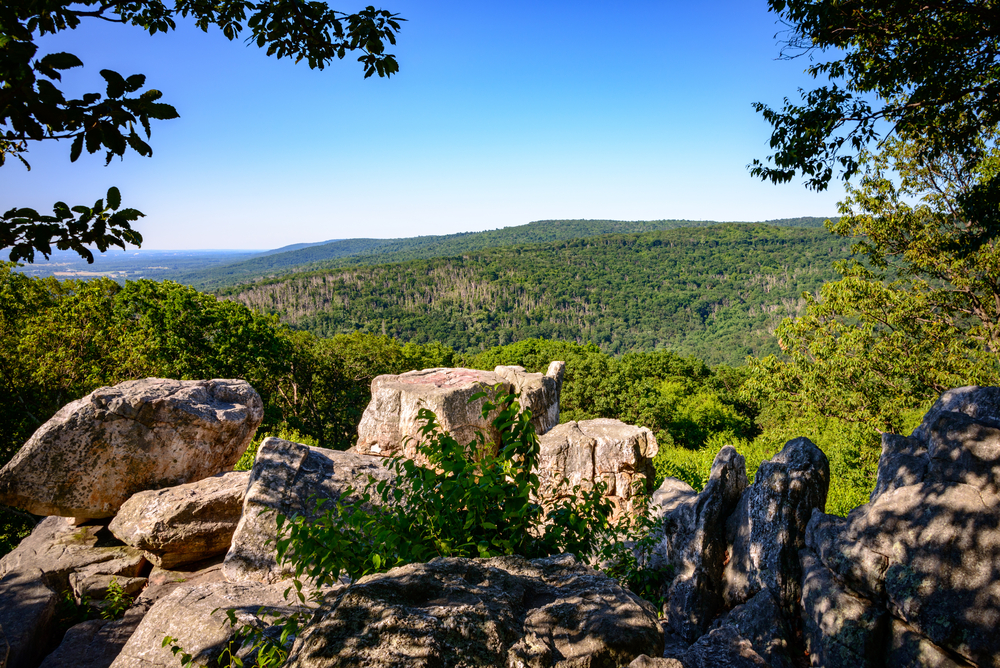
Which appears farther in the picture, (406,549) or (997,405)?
(997,405)

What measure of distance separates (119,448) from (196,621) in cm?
605

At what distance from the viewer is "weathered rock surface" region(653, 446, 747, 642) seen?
7.06 m

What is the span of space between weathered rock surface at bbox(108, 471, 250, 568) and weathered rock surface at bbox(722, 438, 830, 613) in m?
8.72

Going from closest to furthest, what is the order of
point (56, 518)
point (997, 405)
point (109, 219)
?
1. point (109, 219)
2. point (997, 405)
3. point (56, 518)

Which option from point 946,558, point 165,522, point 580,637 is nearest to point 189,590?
point 165,522

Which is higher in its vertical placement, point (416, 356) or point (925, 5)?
point (925, 5)

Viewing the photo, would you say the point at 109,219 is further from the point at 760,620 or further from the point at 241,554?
the point at 760,620

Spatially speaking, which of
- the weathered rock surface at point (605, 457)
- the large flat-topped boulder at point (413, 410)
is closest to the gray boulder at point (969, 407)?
the weathered rock surface at point (605, 457)

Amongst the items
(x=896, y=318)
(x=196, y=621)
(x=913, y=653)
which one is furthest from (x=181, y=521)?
(x=896, y=318)

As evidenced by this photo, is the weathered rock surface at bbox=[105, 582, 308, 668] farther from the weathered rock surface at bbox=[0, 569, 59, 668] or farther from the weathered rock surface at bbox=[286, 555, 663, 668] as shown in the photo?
the weathered rock surface at bbox=[286, 555, 663, 668]

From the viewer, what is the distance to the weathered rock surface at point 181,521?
28.8ft

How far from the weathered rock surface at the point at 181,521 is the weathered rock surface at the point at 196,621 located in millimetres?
3092

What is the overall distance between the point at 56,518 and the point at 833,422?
2361cm

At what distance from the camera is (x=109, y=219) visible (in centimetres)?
249
